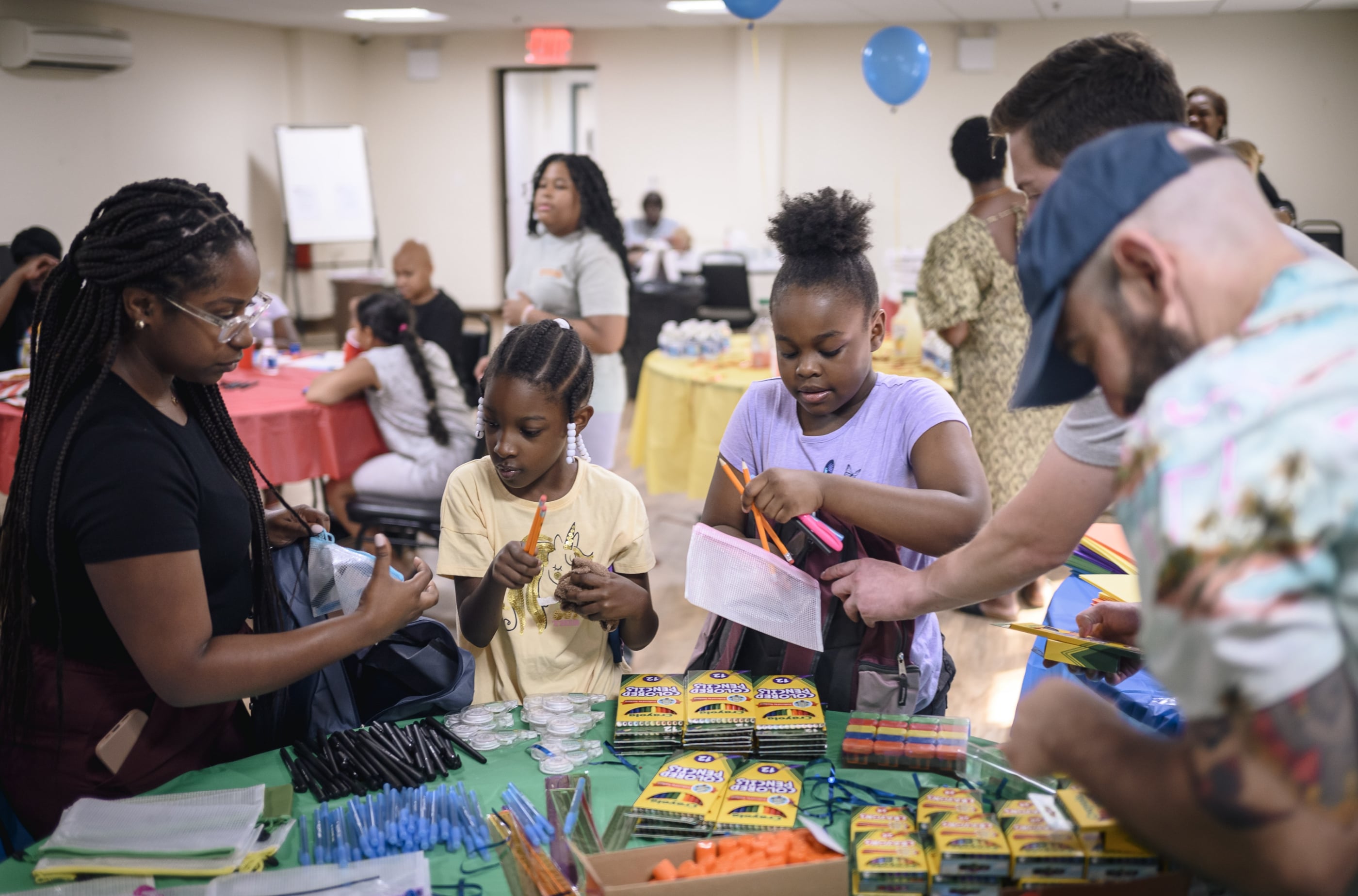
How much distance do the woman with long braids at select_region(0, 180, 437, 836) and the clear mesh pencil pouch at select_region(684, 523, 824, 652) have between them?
0.45 metres

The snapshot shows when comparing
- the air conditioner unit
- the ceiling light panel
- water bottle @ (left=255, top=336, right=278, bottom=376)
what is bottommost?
water bottle @ (left=255, top=336, right=278, bottom=376)

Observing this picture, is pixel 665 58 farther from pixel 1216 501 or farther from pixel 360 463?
pixel 1216 501

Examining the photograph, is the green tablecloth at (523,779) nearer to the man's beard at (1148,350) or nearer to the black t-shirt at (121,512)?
the black t-shirt at (121,512)

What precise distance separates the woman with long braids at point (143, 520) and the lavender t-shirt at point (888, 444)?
2.45 feet

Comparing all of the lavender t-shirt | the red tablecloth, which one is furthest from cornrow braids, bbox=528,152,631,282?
the lavender t-shirt

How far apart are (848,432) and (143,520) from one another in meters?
1.18

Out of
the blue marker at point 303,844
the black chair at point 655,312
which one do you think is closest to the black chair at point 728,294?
the black chair at point 655,312

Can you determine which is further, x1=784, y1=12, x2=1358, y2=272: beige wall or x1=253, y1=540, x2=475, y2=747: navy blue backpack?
→ x1=784, y1=12, x2=1358, y2=272: beige wall

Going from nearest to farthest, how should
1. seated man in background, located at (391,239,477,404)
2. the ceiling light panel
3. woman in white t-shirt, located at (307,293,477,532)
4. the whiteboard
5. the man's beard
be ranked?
the man's beard → woman in white t-shirt, located at (307,293,477,532) → seated man in background, located at (391,239,477,404) → the ceiling light panel → the whiteboard

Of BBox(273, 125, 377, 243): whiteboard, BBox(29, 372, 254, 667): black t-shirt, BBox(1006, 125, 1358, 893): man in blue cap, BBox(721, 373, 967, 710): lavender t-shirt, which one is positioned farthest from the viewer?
BBox(273, 125, 377, 243): whiteboard

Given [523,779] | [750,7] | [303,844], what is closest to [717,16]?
[750,7]

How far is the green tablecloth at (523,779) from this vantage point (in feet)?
4.64

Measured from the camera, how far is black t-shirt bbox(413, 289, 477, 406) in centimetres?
521

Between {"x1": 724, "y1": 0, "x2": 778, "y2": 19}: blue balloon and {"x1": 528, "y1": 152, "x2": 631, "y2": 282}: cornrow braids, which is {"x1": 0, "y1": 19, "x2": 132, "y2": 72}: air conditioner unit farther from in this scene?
{"x1": 528, "y1": 152, "x2": 631, "y2": 282}: cornrow braids
